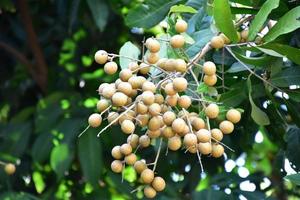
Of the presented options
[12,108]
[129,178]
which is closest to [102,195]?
[129,178]

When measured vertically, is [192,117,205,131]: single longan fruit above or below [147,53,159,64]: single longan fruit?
below

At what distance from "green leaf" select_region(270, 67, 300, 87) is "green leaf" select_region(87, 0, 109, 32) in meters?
0.57

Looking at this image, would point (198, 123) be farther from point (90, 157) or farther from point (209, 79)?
point (90, 157)

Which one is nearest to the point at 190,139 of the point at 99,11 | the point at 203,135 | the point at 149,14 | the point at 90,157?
the point at 203,135

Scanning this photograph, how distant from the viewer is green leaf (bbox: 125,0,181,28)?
910 millimetres

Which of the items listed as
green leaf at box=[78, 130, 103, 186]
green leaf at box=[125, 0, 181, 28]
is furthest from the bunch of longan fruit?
green leaf at box=[78, 130, 103, 186]

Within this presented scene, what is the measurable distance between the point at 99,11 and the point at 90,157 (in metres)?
0.30

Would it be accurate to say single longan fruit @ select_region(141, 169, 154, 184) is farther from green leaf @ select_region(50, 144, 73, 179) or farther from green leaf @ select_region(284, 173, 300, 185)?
green leaf @ select_region(50, 144, 73, 179)

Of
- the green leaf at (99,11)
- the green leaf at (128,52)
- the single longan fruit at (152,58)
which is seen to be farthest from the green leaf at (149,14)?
the green leaf at (99,11)

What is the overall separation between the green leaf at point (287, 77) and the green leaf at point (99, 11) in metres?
0.57

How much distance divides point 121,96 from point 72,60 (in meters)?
1.06

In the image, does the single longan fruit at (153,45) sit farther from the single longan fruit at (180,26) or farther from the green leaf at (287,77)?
the green leaf at (287,77)

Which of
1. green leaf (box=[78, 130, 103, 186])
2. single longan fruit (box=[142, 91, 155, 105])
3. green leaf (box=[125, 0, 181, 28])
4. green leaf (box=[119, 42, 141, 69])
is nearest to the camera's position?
single longan fruit (box=[142, 91, 155, 105])

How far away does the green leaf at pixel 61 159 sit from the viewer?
124 cm
